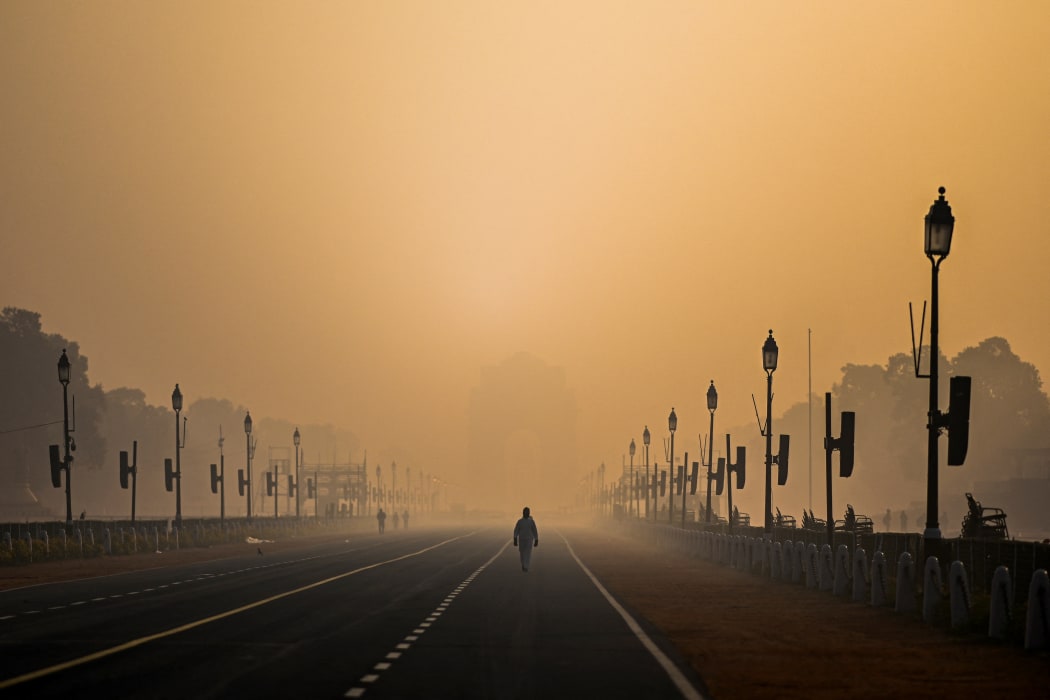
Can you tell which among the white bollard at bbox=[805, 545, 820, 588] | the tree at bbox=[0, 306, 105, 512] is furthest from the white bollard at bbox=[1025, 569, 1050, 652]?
the tree at bbox=[0, 306, 105, 512]

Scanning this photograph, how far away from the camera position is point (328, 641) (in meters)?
21.5

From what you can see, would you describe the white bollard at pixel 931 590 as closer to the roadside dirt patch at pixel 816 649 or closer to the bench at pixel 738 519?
the roadside dirt patch at pixel 816 649

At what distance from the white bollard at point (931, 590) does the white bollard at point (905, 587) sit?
1205 mm

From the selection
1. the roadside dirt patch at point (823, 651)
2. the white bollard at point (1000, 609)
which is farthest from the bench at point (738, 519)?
the white bollard at point (1000, 609)

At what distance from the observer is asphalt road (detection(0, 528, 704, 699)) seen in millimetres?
15781

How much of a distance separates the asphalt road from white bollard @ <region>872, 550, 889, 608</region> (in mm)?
4941

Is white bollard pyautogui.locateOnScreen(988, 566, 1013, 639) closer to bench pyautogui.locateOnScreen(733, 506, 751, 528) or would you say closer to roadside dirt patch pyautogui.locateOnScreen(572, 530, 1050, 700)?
roadside dirt patch pyautogui.locateOnScreen(572, 530, 1050, 700)

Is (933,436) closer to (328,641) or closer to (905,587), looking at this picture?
(905,587)

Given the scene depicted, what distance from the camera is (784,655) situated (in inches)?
784

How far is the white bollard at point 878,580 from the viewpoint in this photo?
27938mm

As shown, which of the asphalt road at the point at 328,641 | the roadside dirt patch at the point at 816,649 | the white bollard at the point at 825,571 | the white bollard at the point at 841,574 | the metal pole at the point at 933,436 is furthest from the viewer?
the white bollard at the point at 825,571

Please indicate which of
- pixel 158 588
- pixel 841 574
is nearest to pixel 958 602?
pixel 841 574

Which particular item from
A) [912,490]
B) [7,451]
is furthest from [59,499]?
[912,490]

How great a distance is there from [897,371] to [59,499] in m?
112
